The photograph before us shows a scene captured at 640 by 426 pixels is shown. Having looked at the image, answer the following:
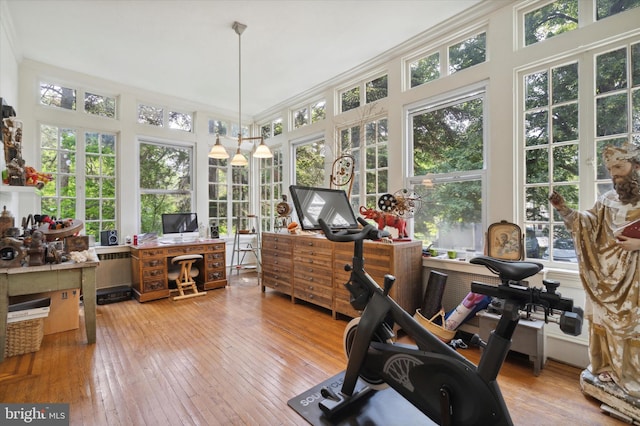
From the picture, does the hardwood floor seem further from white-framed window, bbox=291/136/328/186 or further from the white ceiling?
the white ceiling

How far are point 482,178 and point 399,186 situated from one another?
973mm

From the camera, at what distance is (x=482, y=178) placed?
3160 millimetres

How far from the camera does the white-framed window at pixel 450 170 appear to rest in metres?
3.21

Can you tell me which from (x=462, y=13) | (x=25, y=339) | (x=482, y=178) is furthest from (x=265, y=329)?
(x=462, y=13)

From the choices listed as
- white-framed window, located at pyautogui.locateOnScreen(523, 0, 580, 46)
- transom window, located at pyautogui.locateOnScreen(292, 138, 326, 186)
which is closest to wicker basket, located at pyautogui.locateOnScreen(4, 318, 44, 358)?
transom window, located at pyautogui.locateOnScreen(292, 138, 326, 186)

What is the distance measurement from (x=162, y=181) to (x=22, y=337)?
3.21m

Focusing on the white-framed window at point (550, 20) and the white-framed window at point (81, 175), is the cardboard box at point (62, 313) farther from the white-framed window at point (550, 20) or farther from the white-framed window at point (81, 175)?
the white-framed window at point (550, 20)

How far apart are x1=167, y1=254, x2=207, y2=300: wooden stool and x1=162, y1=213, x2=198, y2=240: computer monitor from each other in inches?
24.0

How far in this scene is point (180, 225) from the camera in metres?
5.09

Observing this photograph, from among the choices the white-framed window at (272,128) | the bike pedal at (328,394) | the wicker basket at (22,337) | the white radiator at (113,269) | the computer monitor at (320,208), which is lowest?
the bike pedal at (328,394)

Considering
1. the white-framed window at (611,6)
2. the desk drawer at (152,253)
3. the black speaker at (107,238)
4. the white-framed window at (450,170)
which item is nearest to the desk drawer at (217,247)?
the desk drawer at (152,253)

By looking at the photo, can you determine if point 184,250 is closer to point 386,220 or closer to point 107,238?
point 107,238

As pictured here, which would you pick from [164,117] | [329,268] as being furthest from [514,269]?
[164,117]

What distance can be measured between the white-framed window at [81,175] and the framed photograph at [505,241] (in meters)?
5.49
